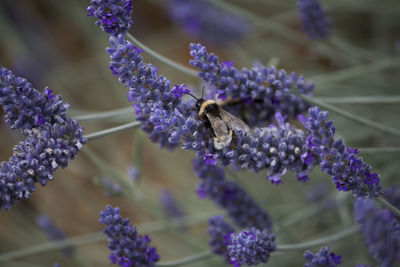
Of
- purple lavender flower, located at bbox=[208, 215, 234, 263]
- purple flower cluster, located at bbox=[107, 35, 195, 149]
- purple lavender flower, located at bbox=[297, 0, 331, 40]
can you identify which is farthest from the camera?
purple lavender flower, located at bbox=[297, 0, 331, 40]

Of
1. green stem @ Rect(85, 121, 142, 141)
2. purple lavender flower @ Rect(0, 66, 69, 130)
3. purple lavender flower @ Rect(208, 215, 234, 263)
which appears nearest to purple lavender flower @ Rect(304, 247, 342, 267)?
purple lavender flower @ Rect(208, 215, 234, 263)

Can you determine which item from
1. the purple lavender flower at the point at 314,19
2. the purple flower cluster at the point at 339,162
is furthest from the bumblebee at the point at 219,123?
the purple lavender flower at the point at 314,19

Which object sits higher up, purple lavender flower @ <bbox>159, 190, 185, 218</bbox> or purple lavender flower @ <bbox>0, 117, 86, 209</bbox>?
purple lavender flower @ <bbox>159, 190, 185, 218</bbox>

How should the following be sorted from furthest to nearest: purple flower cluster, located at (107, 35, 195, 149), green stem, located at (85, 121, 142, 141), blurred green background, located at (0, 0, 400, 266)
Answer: blurred green background, located at (0, 0, 400, 266), green stem, located at (85, 121, 142, 141), purple flower cluster, located at (107, 35, 195, 149)

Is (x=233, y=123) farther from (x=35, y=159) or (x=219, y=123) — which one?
(x=35, y=159)

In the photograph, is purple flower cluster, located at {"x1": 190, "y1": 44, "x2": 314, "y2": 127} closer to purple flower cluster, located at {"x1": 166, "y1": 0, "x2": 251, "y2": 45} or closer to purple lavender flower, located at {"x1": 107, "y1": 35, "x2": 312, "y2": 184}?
purple lavender flower, located at {"x1": 107, "y1": 35, "x2": 312, "y2": 184}

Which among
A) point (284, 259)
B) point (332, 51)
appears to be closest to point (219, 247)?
point (284, 259)
